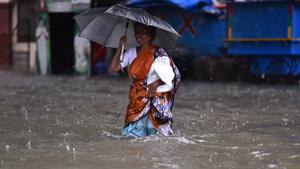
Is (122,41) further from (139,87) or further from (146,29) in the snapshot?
(139,87)

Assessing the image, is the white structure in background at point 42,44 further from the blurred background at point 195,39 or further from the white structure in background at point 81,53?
the white structure in background at point 81,53

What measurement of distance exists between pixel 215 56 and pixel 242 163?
12576mm

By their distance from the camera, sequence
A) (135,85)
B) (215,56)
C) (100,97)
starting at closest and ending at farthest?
(135,85), (100,97), (215,56)

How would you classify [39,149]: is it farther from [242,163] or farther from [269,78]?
[269,78]

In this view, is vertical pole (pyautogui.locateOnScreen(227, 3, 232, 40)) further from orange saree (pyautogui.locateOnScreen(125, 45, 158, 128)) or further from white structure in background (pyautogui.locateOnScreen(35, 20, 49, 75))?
orange saree (pyautogui.locateOnScreen(125, 45, 158, 128))

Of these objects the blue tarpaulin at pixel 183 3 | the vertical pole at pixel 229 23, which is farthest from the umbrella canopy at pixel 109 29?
the blue tarpaulin at pixel 183 3

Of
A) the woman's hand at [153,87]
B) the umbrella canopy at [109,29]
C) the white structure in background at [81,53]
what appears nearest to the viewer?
the woman's hand at [153,87]

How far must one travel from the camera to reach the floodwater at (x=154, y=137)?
601cm

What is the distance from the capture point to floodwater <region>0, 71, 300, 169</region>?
6.01 meters

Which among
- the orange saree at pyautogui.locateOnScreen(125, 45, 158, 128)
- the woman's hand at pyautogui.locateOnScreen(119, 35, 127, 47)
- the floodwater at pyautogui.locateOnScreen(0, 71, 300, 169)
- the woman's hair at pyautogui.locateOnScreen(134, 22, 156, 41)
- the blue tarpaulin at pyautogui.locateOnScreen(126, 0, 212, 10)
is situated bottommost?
the floodwater at pyautogui.locateOnScreen(0, 71, 300, 169)

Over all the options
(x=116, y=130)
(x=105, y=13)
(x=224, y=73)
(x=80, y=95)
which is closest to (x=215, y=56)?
(x=224, y=73)

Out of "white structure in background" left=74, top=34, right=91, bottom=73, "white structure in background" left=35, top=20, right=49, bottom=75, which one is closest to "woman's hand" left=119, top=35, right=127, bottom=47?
"white structure in background" left=74, top=34, right=91, bottom=73

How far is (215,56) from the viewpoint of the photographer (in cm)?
1833

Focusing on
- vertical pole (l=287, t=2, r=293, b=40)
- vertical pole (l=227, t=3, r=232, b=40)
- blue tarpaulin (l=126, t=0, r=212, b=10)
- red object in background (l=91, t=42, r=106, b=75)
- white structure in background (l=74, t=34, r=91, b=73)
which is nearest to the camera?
vertical pole (l=287, t=2, r=293, b=40)
